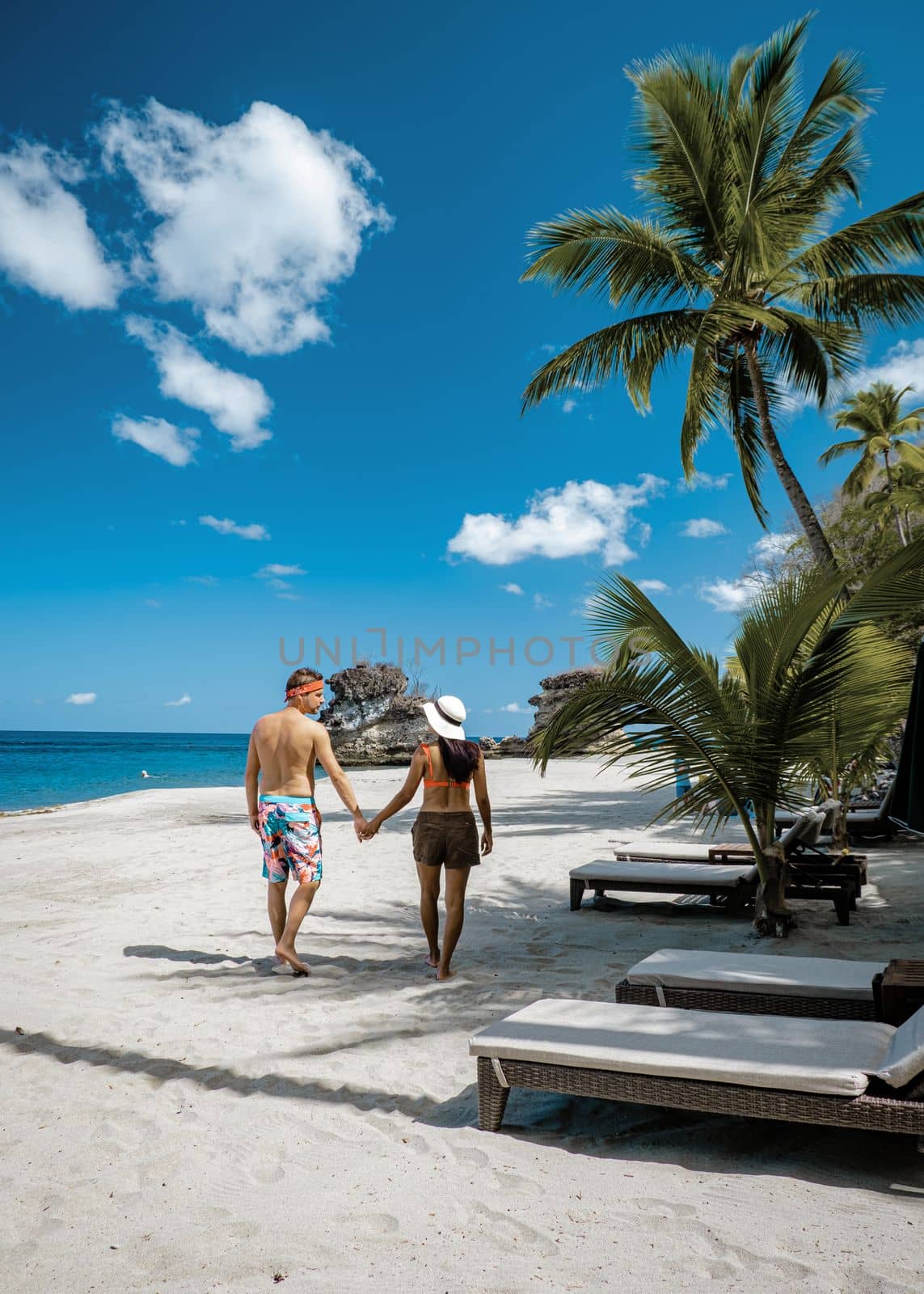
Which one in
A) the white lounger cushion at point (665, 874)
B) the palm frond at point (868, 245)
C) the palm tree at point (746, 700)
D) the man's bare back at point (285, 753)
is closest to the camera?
the man's bare back at point (285, 753)

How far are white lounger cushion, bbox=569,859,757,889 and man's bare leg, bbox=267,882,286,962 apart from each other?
2.63 meters

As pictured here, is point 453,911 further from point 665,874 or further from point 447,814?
point 665,874

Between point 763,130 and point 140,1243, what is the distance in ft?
41.5

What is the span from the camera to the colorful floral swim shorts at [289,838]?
197 inches

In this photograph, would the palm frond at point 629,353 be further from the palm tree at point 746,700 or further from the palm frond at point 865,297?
the palm tree at point 746,700

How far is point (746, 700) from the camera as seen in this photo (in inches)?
237

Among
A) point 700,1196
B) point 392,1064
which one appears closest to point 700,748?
point 392,1064

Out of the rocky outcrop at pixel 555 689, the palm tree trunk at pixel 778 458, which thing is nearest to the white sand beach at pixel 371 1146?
the palm tree trunk at pixel 778 458

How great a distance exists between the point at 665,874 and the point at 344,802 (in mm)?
3092

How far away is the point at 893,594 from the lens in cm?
531

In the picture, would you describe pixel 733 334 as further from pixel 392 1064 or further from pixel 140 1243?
pixel 140 1243

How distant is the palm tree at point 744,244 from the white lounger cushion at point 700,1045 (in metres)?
8.10

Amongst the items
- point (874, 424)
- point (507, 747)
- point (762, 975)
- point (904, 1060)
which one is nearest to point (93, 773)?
point (507, 747)

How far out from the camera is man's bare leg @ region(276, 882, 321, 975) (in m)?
5.03
